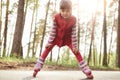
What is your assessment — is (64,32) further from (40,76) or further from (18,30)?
(18,30)

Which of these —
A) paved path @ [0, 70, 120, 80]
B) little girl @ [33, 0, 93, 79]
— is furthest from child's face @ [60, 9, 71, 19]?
paved path @ [0, 70, 120, 80]

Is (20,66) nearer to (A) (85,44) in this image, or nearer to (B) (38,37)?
(B) (38,37)

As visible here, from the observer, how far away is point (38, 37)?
3991cm

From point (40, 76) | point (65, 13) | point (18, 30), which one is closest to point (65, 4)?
point (65, 13)

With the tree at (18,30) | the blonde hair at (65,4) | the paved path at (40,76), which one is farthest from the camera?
the tree at (18,30)

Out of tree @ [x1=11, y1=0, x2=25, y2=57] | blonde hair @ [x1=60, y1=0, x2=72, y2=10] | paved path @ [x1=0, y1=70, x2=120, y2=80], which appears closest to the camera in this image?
blonde hair @ [x1=60, y1=0, x2=72, y2=10]

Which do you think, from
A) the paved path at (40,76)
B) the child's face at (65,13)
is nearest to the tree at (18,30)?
the paved path at (40,76)

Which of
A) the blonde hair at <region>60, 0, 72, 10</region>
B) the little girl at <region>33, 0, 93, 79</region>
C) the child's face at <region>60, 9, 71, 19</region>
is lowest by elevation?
the little girl at <region>33, 0, 93, 79</region>

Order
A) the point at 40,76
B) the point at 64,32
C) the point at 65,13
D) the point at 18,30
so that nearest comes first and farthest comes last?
the point at 65,13
the point at 64,32
the point at 40,76
the point at 18,30

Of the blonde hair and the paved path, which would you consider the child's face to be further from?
the paved path

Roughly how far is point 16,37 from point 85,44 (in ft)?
118

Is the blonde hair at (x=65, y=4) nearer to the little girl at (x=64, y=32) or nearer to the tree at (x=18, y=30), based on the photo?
the little girl at (x=64, y=32)

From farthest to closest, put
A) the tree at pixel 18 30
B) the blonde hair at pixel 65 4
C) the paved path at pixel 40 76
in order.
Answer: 1. the tree at pixel 18 30
2. the paved path at pixel 40 76
3. the blonde hair at pixel 65 4

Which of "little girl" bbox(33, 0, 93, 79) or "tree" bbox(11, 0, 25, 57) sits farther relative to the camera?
"tree" bbox(11, 0, 25, 57)
